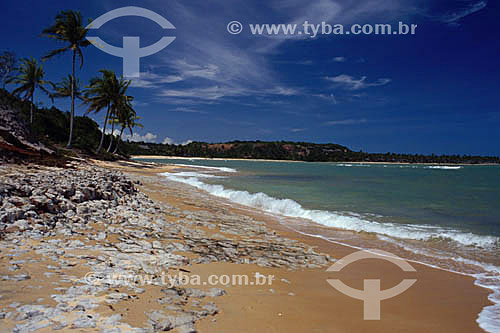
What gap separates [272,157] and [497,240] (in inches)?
5069

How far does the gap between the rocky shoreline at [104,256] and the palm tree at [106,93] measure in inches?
1197

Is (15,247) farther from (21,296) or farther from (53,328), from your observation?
(53,328)

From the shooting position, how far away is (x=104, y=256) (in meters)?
3.58

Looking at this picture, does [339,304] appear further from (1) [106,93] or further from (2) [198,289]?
(1) [106,93]

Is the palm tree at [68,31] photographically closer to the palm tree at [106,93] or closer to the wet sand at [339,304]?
the palm tree at [106,93]

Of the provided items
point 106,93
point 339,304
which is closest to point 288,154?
point 106,93

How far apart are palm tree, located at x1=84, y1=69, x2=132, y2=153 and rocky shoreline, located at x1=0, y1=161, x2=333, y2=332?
30.4 metres

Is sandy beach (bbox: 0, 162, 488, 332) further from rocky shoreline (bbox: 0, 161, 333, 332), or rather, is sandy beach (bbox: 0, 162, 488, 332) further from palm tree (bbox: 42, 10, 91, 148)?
palm tree (bbox: 42, 10, 91, 148)

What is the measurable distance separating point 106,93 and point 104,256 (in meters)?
34.1

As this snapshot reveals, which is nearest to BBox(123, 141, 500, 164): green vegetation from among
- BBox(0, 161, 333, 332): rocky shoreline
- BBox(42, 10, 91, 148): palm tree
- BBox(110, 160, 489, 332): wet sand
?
BBox(42, 10, 91, 148): palm tree

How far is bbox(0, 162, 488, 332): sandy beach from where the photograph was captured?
7.72 ft

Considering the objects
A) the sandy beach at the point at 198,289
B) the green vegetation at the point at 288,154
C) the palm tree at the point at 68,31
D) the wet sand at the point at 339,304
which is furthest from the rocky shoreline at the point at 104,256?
the green vegetation at the point at 288,154

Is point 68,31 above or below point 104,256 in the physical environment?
above

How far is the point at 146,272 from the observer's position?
3303mm
